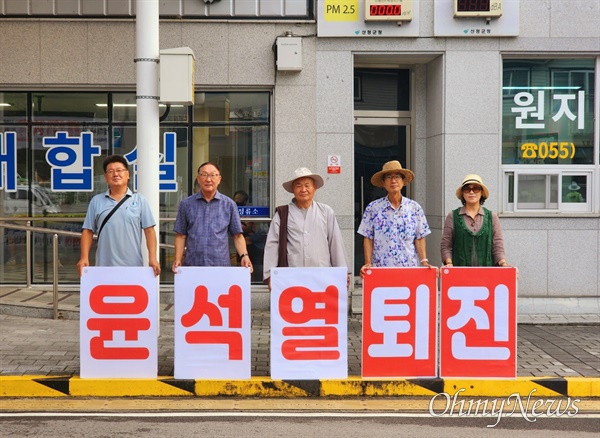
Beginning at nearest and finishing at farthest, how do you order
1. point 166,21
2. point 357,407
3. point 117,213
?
1. point 357,407
2. point 117,213
3. point 166,21

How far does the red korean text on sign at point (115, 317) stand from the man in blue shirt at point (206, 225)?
0.52 meters

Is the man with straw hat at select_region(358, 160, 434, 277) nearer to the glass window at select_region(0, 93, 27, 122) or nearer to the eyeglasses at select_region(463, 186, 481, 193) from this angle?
the eyeglasses at select_region(463, 186, 481, 193)

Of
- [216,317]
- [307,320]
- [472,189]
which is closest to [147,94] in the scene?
[216,317]

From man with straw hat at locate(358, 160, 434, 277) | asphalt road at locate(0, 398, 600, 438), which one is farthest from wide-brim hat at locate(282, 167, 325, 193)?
asphalt road at locate(0, 398, 600, 438)

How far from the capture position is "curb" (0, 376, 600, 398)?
7.34 m

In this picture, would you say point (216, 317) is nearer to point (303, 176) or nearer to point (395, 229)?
point (303, 176)

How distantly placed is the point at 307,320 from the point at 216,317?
0.82 meters

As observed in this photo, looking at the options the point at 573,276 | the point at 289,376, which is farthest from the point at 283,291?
the point at 573,276

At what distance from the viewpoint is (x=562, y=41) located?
463 inches

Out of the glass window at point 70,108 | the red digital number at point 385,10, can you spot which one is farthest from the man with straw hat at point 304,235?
the glass window at point 70,108

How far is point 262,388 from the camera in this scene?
24.1ft

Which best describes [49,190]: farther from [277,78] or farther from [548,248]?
[548,248]

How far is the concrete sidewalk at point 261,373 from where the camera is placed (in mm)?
7352

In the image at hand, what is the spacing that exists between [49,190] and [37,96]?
1.39m
